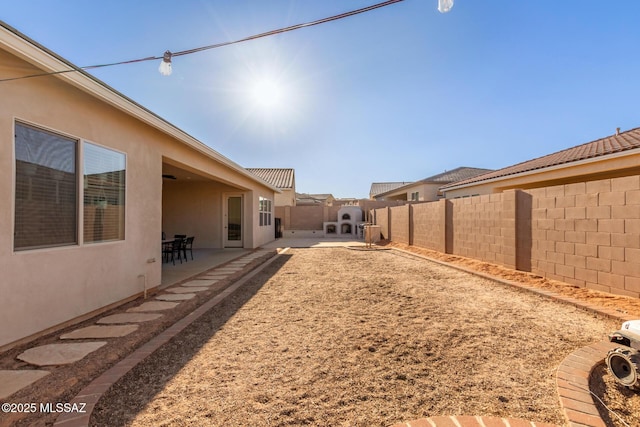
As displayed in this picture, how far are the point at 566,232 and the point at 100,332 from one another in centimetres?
761

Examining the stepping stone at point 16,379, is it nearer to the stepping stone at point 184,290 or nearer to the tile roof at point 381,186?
the stepping stone at point 184,290

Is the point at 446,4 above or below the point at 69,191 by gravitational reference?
above

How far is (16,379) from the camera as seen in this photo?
8.13 ft

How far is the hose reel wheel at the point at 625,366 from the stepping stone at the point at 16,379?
191 inches

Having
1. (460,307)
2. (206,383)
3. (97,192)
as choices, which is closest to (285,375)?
(206,383)

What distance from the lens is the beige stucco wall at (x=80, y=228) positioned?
117 inches

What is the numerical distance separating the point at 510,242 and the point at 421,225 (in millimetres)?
4923

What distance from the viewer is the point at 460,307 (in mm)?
4473

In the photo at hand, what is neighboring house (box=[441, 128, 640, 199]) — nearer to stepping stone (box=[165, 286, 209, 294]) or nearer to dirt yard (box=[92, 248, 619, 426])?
dirt yard (box=[92, 248, 619, 426])

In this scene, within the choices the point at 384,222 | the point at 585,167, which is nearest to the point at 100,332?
the point at 585,167

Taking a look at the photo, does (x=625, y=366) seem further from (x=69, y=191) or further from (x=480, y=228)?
(x=69, y=191)

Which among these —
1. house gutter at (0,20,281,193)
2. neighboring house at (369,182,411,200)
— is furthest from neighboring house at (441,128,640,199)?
neighboring house at (369,182,411,200)

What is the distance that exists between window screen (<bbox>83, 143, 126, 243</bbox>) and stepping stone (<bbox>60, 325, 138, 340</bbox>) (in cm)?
A: 122

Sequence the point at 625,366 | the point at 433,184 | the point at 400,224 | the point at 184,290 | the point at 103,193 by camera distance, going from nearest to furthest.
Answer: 1. the point at 625,366
2. the point at 103,193
3. the point at 184,290
4. the point at 400,224
5. the point at 433,184
